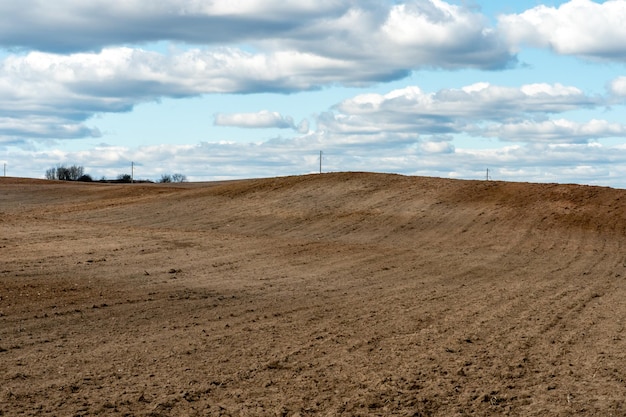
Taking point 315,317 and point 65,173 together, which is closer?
point 315,317

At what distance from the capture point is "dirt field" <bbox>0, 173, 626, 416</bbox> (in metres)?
8.45

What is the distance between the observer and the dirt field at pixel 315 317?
845 cm

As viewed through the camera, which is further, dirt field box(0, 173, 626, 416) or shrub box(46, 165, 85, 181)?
shrub box(46, 165, 85, 181)

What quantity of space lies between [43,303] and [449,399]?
7.39m

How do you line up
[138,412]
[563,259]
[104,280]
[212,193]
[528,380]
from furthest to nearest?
[212,193] → [563,259] → [104,280] → [528,380] → [138,412]

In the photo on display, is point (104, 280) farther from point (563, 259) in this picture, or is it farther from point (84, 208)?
point (84, 208)

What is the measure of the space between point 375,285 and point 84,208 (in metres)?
21.9

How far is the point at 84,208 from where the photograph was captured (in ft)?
119

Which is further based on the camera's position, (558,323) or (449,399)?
(558,323)

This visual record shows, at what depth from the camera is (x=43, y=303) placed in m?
13.6

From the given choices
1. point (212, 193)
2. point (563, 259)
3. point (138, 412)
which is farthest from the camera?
point (212, 193)

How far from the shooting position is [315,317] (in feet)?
42.8

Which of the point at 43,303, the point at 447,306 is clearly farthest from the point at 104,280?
the point at 447,306

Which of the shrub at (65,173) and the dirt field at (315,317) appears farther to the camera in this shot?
the shrub at (65,173)
